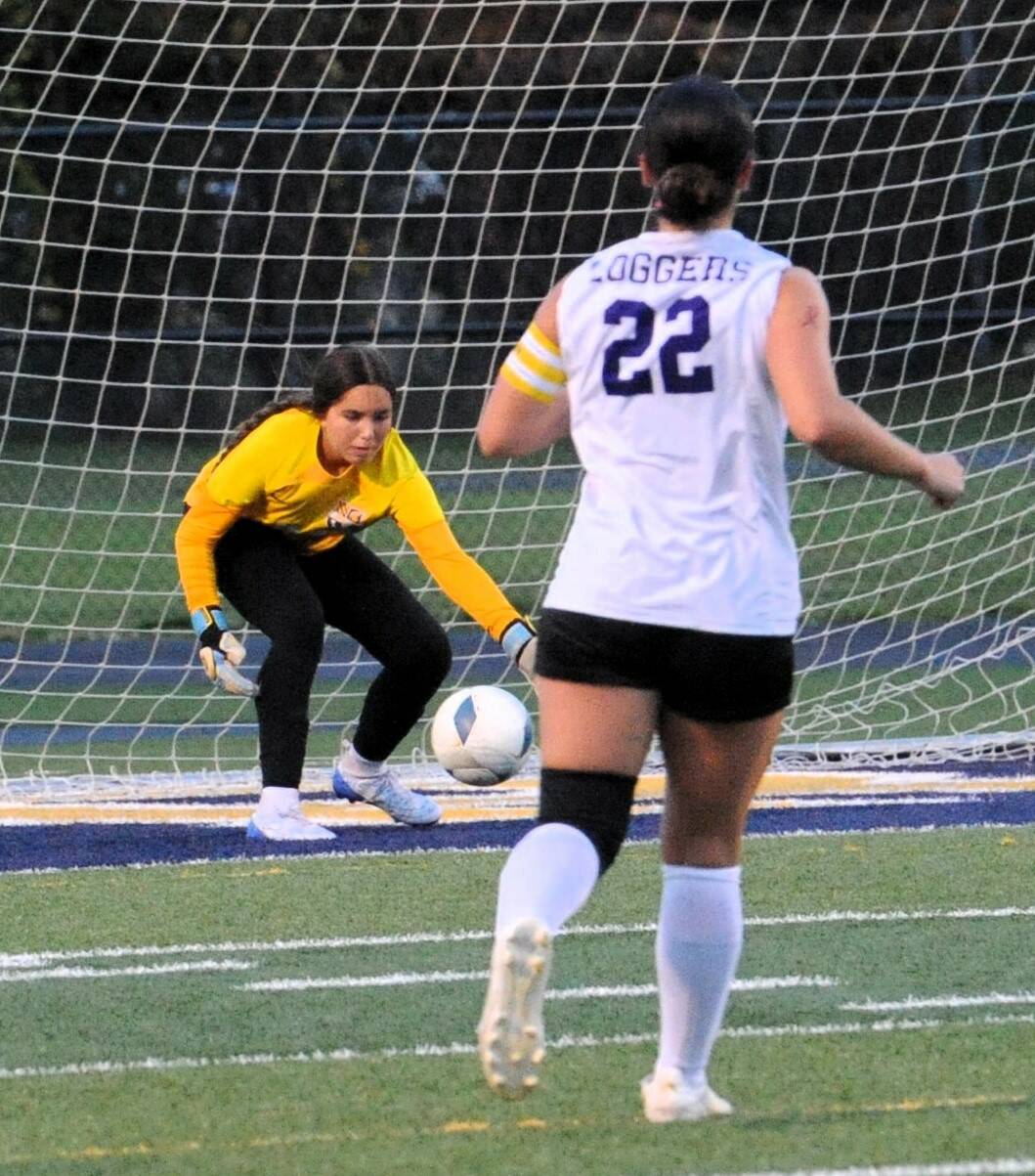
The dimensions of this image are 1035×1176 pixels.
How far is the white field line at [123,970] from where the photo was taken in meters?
5.38

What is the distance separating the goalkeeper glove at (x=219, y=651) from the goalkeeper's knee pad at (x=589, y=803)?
3.77m

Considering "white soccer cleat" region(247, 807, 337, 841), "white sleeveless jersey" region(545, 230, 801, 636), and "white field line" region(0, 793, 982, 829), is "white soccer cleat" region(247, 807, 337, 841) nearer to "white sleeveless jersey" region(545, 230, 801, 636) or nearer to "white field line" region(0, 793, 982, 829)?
"white field line" region(0, 793, 982, 829)

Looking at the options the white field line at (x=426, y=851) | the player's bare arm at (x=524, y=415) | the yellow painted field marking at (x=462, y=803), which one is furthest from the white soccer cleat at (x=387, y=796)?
Answer: the player's bare arm at (x=524, y=415)

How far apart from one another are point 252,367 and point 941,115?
4.51m

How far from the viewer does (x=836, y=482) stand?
13641mm

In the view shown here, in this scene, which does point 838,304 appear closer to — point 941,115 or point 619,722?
point 941,115

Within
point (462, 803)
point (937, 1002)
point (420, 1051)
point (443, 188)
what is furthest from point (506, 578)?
point (420, 1051)

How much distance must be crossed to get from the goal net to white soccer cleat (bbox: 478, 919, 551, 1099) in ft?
20.4

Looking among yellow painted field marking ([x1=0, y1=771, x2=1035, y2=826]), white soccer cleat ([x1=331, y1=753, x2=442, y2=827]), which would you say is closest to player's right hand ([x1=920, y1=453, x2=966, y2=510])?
white soccer cleat ([x1=331, y1=753, x2=442, y2=827])

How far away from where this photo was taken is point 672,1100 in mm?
3682

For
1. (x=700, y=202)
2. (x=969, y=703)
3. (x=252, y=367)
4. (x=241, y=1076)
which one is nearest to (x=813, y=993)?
(x=241, y=1076)

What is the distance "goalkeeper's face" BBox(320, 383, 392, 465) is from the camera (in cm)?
720

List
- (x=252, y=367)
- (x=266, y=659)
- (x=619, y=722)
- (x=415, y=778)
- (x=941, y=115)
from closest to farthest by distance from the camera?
(x=619, y=722) < (x=266, y=659) < (x=415, y=778) < (x=941, y=115) < (x=252, y=367)

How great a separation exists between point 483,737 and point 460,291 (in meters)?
7.09
